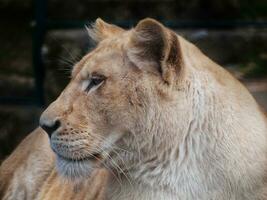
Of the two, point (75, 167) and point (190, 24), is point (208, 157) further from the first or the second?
point (190, 24)

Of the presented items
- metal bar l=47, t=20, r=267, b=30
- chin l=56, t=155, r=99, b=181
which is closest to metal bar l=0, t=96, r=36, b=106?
metal bar l=47, t=20, r=267, b=30

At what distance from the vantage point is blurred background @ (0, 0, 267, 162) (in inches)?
280

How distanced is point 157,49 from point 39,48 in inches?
136

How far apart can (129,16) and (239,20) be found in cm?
88

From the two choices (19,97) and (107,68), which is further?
(19,97)

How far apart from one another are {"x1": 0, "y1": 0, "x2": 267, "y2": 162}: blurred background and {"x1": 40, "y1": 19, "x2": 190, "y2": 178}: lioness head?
9.04 ft

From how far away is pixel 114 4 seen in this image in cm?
761

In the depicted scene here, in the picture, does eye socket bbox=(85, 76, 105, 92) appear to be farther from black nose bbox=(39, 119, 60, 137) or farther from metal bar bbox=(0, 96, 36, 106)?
metal bar bbox=(0, 96, 36, 106)

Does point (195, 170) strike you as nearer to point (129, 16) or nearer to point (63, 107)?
point (63, 107)

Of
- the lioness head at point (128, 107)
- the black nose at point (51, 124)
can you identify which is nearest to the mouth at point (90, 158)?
the lioness head at point (128, 107)

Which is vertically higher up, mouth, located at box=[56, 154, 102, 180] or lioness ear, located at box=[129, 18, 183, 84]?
lioness ear, located at box=[129, 18, 183, 84]

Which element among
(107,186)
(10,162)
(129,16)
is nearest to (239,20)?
(129,16)

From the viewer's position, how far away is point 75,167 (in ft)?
12.9

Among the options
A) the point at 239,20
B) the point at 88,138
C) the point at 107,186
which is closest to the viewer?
the point at 88,138
